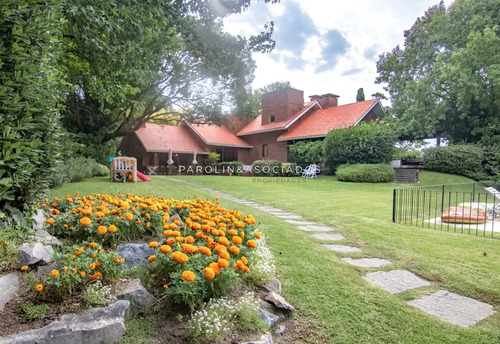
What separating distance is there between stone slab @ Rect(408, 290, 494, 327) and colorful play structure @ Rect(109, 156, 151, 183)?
12.5 meters

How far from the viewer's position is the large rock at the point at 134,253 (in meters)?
2.67

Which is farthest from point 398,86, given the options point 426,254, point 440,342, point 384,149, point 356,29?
point 440,342

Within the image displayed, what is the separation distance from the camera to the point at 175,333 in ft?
6.48

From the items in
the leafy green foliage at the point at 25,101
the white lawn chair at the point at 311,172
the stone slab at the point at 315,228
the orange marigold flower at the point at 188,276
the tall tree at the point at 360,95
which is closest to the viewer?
the orange marigold flower at the point at 188,276

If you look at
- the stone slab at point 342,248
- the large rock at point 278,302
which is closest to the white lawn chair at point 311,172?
the stone slab at point 342,248

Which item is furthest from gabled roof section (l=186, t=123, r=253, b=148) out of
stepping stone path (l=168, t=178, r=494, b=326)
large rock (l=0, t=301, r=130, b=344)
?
large rock (l=0, t=301, r=130, b=344)

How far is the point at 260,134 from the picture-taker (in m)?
27.2

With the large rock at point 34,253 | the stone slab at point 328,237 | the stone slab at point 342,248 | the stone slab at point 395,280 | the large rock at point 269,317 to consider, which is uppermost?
the large rock at point 34,253

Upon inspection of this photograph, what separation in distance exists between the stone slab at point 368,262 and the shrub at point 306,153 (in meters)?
16.6

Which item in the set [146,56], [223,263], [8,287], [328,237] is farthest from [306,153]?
[8,287]

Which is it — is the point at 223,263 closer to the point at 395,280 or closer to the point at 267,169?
the point at 395,280

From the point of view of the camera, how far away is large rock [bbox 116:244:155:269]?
267 centimetres

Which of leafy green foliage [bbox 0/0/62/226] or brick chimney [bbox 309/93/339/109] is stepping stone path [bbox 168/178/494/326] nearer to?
leafy green foliage [bbox 0/0/62/226]

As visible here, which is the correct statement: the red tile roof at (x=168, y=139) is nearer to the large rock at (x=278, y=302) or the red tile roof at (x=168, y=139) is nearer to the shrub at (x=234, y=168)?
the shrub at (x=234, y=168)
